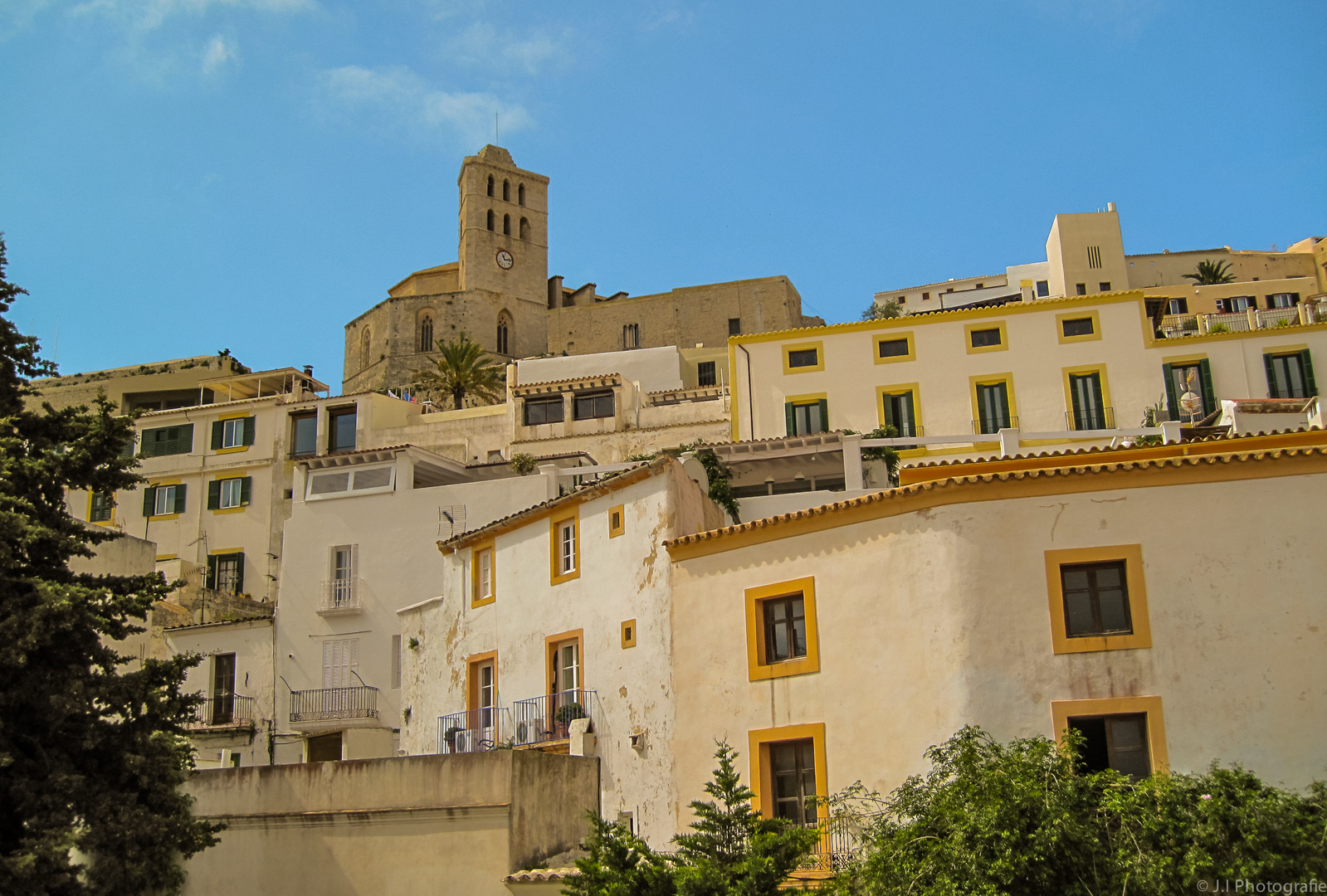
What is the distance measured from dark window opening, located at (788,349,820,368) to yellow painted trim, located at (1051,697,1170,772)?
22964 millimetres

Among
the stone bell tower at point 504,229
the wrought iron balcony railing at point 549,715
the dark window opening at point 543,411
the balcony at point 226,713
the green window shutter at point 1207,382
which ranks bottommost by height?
the wrought iron balcony railing at point 549,715

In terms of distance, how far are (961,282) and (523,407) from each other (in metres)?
36.3

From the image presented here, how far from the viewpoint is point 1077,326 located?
3975 cm

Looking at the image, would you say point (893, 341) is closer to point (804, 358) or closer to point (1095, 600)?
point (804, 358)

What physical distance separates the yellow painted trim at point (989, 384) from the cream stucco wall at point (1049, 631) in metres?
19.4

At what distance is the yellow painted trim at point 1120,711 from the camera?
18.3 metres

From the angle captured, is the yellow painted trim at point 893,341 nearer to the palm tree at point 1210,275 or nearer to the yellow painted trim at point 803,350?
the yellow painted trim at point 803,350

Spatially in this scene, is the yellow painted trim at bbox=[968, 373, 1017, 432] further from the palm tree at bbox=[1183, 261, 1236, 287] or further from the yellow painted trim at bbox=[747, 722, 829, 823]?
the palm tree at bbox=[1183, 261, 1236, 287]

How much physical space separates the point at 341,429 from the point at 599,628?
960 inches

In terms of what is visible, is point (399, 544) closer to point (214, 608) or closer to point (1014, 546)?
point (214, 608)

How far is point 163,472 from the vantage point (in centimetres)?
4619

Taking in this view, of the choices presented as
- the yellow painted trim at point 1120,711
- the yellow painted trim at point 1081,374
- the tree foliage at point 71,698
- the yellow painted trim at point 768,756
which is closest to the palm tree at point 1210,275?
the yellow painted trim at point 1081,374

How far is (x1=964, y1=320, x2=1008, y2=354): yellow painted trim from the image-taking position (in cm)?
3981

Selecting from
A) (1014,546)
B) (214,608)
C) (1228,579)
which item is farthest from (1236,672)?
(214,608)
